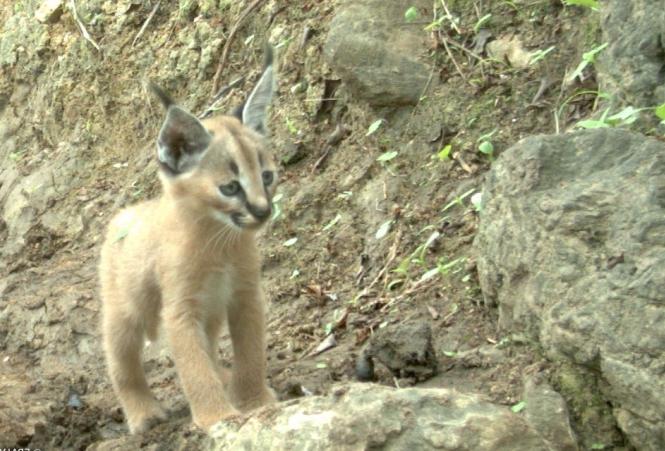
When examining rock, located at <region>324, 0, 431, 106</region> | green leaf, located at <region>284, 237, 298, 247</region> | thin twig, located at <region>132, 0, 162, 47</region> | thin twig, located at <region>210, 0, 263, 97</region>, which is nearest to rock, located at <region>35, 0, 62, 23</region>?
thin twig, located at <region>132, 0, 162, 47</region>

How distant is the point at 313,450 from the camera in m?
5.25

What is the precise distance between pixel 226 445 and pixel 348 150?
15.6 ft

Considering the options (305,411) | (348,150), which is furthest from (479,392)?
(348,150)

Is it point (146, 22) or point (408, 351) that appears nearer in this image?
point (408, 351)

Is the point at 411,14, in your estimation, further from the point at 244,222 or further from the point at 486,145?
the point at 244,222

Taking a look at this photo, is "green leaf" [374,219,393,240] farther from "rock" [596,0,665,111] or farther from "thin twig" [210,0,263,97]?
"thin twig" [210,0,263,97]

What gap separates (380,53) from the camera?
32.0 feet

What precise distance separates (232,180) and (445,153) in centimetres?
220

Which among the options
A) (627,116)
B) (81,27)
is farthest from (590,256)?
(81,27)

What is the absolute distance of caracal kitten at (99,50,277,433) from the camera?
6973 millimetres

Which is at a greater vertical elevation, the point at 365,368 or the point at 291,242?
the point at 365,368

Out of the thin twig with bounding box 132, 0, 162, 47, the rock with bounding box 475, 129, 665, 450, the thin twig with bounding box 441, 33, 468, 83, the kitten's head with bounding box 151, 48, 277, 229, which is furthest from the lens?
the thin twig with bounding box 132, 0, 162, 47

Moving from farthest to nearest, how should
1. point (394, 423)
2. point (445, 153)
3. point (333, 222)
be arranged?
point (333, 222) → point (445, 153) → point (394, 423)

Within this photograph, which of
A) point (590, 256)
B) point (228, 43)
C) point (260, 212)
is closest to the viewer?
point (590, 256)
